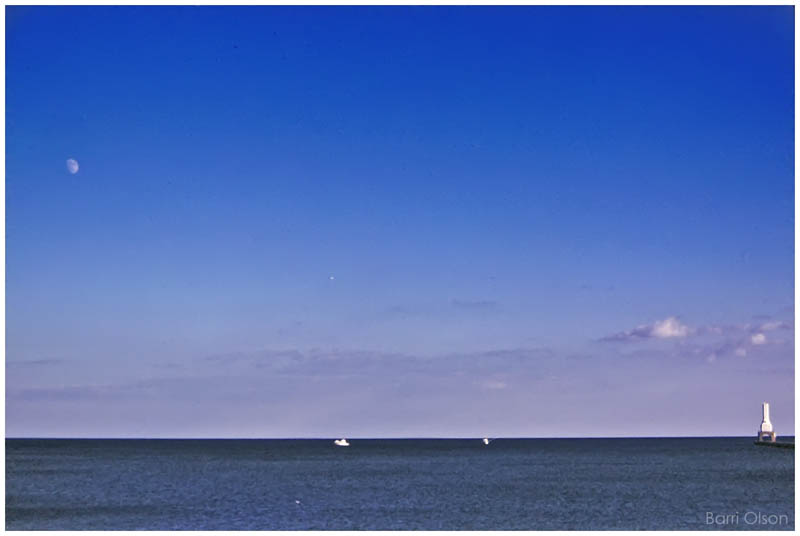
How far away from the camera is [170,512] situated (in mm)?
45562

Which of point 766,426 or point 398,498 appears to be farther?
point 766,426

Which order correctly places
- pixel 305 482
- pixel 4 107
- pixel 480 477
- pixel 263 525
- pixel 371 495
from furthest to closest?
pixel 480 477
pixel 305 482
pixel 371 495
pixel 263 525
pixel 4 107

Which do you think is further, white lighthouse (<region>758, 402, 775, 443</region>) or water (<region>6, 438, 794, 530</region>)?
white lighthouse (<region>758, 402, 775, 443</region>)

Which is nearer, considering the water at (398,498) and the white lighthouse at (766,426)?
the water at (398,498)

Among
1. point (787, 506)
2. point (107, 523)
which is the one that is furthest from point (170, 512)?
point (787, 506)

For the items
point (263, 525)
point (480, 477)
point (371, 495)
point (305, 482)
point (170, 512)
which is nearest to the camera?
point (263, 525)

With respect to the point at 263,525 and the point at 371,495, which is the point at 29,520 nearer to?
the point at 263,525

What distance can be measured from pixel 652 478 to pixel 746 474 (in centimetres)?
953

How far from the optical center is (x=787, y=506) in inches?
1946

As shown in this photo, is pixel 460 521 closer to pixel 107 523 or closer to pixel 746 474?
pixel 107 523

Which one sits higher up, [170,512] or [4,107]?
[4,107]

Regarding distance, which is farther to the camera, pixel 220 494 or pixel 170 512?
pixel 220 494

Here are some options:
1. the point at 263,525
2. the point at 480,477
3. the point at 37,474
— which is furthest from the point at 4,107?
the point at 37,474

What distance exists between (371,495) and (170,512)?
12.6 meters
